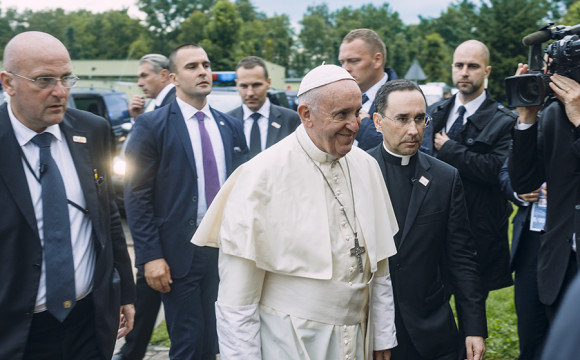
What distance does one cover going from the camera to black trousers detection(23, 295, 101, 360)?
2.80m

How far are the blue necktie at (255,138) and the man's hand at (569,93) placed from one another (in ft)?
10.8

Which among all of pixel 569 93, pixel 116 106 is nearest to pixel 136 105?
pixel 569 93

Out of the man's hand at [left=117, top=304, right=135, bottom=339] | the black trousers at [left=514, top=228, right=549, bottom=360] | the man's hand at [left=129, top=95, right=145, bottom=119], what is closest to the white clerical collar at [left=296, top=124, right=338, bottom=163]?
the man's hand at [left=117, top=304, right=135, bottom=339]

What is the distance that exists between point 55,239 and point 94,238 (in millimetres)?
295

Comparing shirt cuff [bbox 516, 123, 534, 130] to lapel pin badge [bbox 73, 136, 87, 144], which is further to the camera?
shirt cuff [bbox 516, 123, 534, 130]

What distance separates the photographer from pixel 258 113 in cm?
625

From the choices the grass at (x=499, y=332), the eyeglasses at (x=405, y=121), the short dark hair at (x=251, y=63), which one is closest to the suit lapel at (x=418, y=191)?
the eyeglasses at (x=405, y=121)

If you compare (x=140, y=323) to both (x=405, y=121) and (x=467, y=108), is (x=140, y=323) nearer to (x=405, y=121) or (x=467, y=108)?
(x=405, y=121)

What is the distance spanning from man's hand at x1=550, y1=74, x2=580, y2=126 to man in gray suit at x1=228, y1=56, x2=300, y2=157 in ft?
10.4

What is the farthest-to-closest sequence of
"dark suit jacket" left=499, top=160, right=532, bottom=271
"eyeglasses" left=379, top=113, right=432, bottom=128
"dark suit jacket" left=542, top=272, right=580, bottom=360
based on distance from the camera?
"dark suit jacket" left=499, top=160, right=532, bottom=271
"eyeglasses" left=379, top=113, right=432, bottom=128
"dark suit jacket" left=542, top=272, right=580, bottom=360

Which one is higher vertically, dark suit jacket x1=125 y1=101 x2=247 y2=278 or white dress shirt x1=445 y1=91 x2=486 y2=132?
white dress shirt x1=445 y1=91 x2=486 y2=132

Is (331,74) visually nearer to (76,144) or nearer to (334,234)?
(334,234)

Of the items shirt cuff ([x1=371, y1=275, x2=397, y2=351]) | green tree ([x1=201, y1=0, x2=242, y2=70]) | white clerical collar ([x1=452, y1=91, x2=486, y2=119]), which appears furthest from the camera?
green tree ([x1=201, y1=0, x2=242, y2=70])

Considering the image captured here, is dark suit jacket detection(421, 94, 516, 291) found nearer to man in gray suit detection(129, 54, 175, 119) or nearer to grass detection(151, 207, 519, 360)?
grass detection(151, 207, 519, 360)
